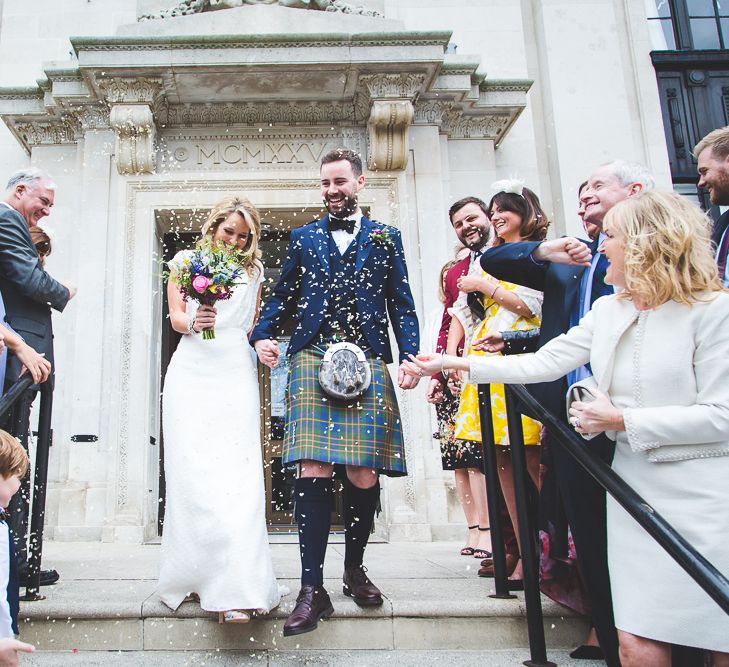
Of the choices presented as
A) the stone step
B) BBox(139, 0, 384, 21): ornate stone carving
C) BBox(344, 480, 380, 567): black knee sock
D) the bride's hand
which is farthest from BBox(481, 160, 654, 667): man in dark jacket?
BBox(139, 0, 384, 21): ornate stone carving

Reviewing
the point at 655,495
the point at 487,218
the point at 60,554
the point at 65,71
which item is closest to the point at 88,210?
the point at 65,71

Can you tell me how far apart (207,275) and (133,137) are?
451cm

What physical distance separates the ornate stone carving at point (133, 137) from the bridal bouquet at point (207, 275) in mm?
4157

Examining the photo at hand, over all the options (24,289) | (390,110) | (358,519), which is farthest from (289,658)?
(390,110)

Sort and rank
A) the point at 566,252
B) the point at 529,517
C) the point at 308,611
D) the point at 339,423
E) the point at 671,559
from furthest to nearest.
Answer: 1. the point at 339,423
2. the point at 529,517
3. the point at 566,252
4. the point at 308,611
5. the point at 671,559

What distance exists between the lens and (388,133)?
285 inches

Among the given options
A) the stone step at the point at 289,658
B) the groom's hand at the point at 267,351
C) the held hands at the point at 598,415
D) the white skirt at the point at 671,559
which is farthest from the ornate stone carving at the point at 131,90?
the white skirt at the point at 671,559

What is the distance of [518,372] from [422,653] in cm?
121

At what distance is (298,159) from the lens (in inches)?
295

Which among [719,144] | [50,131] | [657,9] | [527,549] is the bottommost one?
[527,549]

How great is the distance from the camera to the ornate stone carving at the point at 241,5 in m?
7.46

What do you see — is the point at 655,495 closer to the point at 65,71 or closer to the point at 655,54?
the point at 65,71

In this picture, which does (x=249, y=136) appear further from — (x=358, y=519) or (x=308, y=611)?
(x=308, y=611)

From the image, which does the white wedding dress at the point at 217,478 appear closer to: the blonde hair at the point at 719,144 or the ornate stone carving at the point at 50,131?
the blonde hair at the point at 719,144
